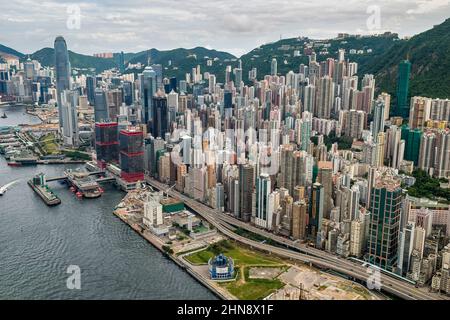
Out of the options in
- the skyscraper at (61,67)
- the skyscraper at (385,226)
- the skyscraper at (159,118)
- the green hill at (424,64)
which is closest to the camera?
the skyscraper at (385,226)

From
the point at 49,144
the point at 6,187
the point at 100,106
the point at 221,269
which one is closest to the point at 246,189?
the point at 221,269

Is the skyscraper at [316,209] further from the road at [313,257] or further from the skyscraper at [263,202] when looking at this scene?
the skyscraper at [263,202]

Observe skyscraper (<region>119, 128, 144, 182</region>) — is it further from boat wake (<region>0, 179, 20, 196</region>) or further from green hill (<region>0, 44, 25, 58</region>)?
green hill (<region>0, 44, 25, 58</region>)

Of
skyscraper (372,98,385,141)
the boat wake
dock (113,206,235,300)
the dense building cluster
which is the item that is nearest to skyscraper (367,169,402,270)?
the dense building cluster

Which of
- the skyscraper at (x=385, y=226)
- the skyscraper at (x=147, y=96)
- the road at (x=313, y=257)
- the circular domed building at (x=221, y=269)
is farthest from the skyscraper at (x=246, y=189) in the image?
the skyscraper at (x=147, y=96)

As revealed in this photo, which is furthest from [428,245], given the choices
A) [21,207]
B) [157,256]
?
[21,207]

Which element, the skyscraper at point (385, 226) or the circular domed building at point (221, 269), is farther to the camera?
the skyscraper at point (385, 226)

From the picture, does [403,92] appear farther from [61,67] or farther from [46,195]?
[61,67]
